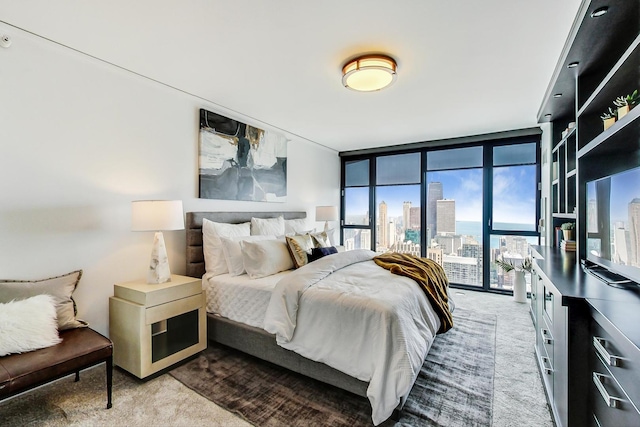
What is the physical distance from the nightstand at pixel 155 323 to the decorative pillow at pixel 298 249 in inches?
38.7

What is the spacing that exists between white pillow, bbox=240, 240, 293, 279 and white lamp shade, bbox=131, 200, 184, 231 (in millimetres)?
739

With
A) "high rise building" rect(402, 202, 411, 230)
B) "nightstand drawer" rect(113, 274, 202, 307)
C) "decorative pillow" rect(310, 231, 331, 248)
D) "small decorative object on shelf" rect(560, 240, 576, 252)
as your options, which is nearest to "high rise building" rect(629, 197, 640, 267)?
"small decorative object on shelf" rect(560, 240, 576, 252)

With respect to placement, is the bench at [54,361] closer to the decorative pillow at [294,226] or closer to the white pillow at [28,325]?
the white pillow at [28,325]

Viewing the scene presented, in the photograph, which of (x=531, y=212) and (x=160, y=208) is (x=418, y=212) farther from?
(x=160, y=208)

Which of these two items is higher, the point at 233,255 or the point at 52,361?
the point at 233,255

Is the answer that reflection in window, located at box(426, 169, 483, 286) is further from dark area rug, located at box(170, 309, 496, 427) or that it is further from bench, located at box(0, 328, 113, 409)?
bench, located at box(0, 328, 113, 409)

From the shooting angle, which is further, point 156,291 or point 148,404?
point 156,291

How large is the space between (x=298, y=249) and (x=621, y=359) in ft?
8.44

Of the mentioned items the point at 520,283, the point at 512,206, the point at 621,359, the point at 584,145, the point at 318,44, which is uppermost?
the point at 318,44

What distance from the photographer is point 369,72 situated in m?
2.45

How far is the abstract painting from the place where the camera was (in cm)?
344

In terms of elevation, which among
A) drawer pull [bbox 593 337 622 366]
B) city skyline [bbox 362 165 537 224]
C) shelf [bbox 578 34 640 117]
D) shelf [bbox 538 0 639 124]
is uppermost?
shelf [bbox 538 0 639 124]

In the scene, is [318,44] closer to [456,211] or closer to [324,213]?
[324,213]

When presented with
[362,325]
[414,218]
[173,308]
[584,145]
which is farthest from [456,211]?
[173,308]
